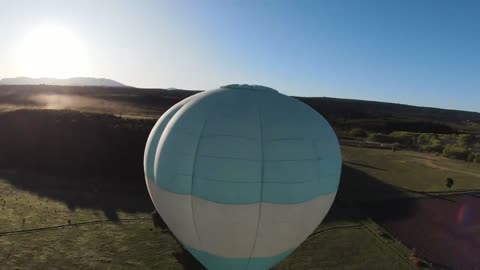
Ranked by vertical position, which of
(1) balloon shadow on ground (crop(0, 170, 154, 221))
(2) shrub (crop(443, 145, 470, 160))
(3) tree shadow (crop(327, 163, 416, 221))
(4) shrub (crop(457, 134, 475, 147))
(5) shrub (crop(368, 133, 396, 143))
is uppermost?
(4) shrub (crop(457, 134, 475, 147))

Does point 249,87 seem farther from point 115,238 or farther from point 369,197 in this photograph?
point 369,197

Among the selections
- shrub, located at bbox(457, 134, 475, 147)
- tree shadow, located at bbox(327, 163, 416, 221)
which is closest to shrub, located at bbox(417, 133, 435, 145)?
shrub, located at bbox(457, 134, 475, 147)

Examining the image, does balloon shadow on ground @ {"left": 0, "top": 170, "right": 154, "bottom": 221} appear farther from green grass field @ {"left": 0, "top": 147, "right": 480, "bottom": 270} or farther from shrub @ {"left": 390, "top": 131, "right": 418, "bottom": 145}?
shrub @ {"left": 390, "top": 131, "right": 418, "bottom": 145}

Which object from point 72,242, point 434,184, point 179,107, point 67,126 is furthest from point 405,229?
point 67,126

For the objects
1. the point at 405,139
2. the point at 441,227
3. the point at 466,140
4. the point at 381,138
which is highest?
the point at 466,140

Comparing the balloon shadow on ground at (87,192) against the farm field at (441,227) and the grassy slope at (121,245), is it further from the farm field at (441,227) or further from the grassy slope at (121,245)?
the farm field at (441,227)

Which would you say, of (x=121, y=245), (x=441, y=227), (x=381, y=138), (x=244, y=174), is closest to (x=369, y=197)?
(x=441, y=227)

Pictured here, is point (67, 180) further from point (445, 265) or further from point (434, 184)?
point (434, 184)

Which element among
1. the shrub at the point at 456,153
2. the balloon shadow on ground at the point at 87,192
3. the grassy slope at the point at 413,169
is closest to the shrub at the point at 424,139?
the shrub at the point at 456,153
